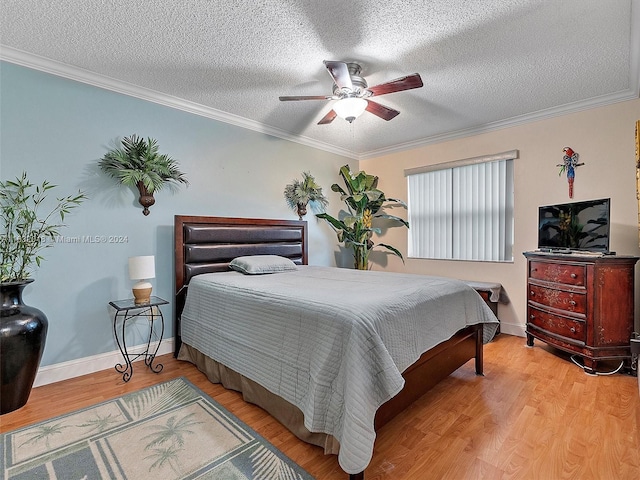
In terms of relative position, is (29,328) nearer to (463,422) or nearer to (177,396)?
(177,396)

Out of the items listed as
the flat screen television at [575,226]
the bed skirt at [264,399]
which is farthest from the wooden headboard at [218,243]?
the flat screen television at [575,226]

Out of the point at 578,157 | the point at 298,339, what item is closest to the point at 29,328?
the point at 298,339

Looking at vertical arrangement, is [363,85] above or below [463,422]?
above

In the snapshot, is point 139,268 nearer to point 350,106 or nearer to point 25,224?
point 25,224

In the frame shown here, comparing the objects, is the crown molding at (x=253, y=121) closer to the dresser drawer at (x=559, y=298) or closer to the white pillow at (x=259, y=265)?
the white pillow at (x=259, y=265)

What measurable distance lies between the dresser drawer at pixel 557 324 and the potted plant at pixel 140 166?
4.09 metres

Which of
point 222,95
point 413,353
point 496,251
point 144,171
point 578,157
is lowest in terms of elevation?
point 413,353

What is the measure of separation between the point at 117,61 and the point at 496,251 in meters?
4.53

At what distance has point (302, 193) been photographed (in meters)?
4.34

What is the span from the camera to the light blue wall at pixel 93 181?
242 cm

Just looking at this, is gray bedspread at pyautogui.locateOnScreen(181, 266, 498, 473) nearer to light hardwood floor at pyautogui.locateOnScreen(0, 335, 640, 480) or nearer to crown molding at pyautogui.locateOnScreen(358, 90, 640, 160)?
light hardwood floor at pyautogui.locateOnScreen(0, 335, 640, 480)

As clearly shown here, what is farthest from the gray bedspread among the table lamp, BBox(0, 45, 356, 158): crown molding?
BBox(0, 45, 356, 158): crown molding

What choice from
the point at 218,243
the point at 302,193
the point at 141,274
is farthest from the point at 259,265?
the point at 302,193

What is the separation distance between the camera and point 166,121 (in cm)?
315
